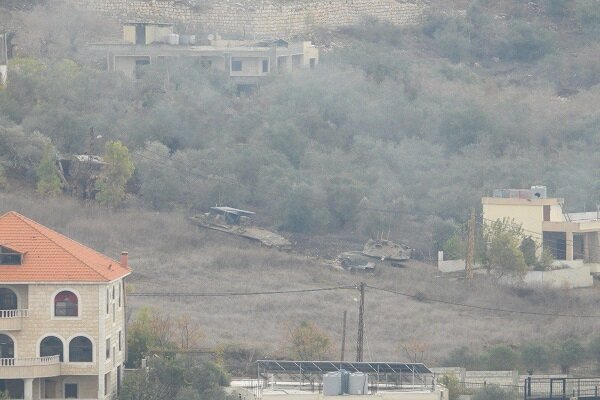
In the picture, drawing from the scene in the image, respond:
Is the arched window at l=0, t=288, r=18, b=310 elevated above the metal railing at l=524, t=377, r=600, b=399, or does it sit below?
above

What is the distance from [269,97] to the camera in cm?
8444

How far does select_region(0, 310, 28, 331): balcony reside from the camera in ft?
181

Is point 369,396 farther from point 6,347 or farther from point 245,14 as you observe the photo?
point 245,14

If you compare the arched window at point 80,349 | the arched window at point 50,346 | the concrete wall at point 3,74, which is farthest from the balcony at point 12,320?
the concrete wall at point 3,74

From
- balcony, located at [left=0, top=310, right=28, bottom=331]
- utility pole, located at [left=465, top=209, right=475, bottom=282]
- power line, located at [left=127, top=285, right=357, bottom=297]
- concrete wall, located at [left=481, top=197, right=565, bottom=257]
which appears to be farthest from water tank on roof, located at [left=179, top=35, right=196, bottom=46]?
balcony, located at [left=0, top=310, right=28, bottom=331]

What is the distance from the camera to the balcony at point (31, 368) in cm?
5456

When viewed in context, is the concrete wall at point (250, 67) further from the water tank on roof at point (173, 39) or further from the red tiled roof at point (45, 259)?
the red tiled roof at point (45, 259)

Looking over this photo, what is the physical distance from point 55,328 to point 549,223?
21647mm

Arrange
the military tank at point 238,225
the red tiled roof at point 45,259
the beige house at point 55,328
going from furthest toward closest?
the military tank at point 238,225, the red tiled roof at point 45,259, the beige house at point 55,328

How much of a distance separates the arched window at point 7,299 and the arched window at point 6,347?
23.5 inches

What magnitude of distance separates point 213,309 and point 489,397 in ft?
35.2

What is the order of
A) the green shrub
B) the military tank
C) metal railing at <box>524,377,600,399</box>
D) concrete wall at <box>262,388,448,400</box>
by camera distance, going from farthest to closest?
the military tank, metal railing at <box>524,377,600,399</box>, the green shrub, concrete wall at <box>262,388,448,400</box>

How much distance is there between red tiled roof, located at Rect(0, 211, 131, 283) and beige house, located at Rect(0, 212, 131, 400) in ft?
0.07

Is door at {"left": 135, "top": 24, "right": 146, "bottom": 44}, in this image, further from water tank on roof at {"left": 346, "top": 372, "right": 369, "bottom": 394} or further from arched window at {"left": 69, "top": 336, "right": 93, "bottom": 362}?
water tank on roof at {"left": 346, "top": 372, "right": 369, "bottom": 394}
